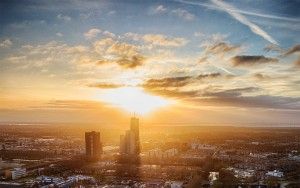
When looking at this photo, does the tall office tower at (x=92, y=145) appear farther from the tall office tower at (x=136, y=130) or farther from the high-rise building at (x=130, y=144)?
the tall office tower at (x=136, y=130)

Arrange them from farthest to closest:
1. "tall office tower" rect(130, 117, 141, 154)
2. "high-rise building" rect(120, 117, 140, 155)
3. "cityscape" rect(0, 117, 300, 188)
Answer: "tall office tower" rect(130, 117, 141, 154)
"high-rise building" rect(120, 117, 140, 155)
"cityscape" rect(0, 117, 300, 188)

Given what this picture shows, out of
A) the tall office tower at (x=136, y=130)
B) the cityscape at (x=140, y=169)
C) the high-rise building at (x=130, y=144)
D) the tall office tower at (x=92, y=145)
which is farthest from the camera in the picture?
the tall office tower at (x=136, y=130)

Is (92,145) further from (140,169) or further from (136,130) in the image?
(140,169)

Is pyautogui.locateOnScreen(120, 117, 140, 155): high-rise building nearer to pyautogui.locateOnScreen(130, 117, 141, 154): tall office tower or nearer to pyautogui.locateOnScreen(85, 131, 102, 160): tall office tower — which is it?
pyautogui.locateOnScreen(130, 117, 141, 154): tall office tower

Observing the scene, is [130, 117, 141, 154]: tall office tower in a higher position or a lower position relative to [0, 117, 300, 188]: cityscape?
higher

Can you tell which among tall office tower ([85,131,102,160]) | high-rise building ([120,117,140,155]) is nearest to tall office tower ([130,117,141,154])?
high-rise building ([120,117,140,155])

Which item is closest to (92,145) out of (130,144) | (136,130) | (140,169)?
(130,144)

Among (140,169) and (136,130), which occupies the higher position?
(136,130)

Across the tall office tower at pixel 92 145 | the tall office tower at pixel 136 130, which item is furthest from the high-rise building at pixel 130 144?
the tall office tower at pixel 92 145

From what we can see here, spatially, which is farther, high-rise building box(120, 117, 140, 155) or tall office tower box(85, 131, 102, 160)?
high-rise building box(120, 117, 140, 155)

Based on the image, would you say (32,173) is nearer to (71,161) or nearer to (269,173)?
(71,161)

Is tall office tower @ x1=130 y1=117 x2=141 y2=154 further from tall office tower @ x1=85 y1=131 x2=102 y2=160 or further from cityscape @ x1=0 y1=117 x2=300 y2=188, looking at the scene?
tall office tower @ x1=85 y1=131 x2=102 y2=160

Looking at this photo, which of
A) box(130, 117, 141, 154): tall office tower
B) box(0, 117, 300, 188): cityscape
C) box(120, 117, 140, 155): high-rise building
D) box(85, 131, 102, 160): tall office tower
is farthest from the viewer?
box(130, 117, 141, 154): tall office tower
